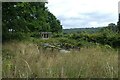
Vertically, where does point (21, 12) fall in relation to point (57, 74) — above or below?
above

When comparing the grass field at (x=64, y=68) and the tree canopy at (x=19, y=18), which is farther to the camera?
the tree canopy at (x=19, y=18)

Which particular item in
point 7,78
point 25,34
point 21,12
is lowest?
point 7,78

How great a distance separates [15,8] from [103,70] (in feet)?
44.5

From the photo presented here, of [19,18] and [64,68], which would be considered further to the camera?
[19,18]

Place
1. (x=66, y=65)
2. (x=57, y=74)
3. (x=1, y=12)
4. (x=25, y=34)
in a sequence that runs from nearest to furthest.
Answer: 1. (x=57, y=74)
2. (x=66, y=65)
3. (x=1, y=12)
4. (x=25, y=34)

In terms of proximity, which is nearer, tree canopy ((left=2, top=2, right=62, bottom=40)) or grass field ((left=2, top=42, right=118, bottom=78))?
grass field ((left=2, top=42, right=118, bottom=78))

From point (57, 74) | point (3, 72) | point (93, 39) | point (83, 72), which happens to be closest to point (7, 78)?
point (3, 72)

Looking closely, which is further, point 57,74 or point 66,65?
point 66,65

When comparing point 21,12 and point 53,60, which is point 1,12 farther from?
point 53,60

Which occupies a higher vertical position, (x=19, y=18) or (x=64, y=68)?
(x=19, y=18)

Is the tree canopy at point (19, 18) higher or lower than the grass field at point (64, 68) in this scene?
higher

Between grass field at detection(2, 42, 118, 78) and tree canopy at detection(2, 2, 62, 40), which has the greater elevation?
tree canopy at detection(2, 2, 62, 40)

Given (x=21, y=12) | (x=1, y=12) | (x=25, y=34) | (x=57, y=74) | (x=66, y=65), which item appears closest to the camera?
(x=57, y=74)

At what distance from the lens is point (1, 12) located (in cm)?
1789
